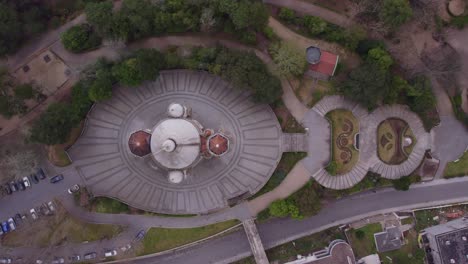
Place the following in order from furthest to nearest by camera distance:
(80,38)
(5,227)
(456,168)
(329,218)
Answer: (456,168), (329,218), (5,227), (80,38)

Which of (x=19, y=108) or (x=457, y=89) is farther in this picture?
(x=457, y=89)

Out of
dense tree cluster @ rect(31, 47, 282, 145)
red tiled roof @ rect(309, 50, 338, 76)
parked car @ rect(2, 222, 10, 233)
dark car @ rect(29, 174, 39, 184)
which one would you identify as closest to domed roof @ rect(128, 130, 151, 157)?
dense tree cluster @ rect(31, 47, 282, 145)

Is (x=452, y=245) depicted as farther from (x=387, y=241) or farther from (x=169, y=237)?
(x=169, y=237)

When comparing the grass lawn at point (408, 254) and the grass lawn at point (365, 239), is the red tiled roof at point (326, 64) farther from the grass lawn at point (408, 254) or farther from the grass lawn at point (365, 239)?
the grass lawn at point (408, 254)

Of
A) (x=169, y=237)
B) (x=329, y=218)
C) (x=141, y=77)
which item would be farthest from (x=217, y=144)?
(x=329, y=218)

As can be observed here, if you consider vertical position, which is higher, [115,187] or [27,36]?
[27,36]

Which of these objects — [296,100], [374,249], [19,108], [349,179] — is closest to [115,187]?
[19,108]

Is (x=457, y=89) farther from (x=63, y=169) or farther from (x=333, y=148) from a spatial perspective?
(x=63, y=169)
